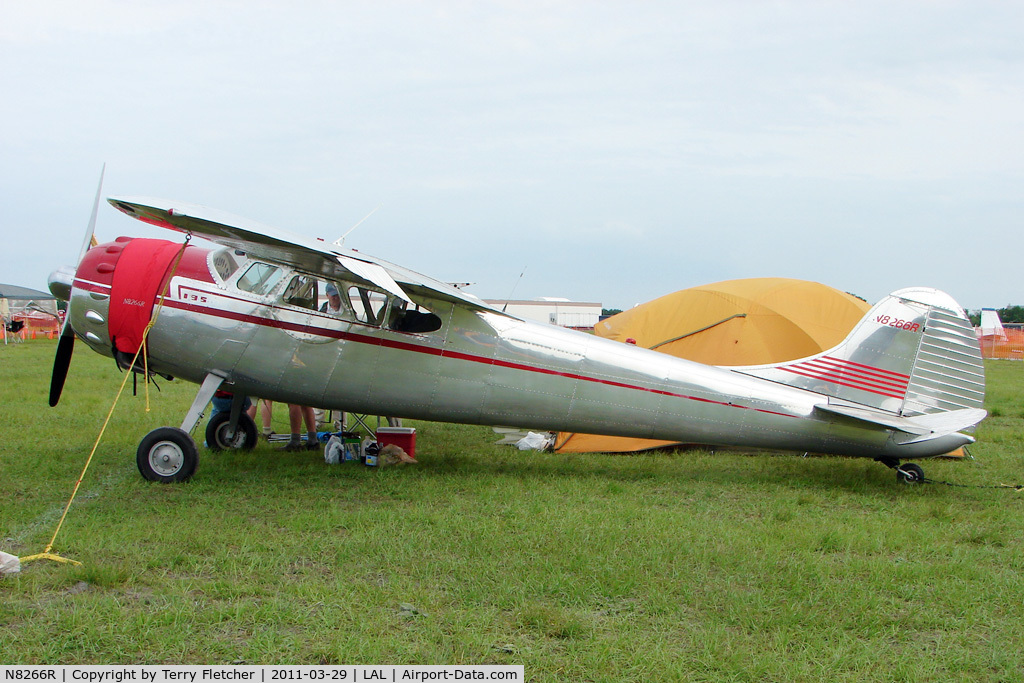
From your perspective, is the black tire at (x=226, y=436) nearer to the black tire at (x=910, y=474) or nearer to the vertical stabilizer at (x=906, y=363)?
the vertical stabilizer at (x=906, y=363)

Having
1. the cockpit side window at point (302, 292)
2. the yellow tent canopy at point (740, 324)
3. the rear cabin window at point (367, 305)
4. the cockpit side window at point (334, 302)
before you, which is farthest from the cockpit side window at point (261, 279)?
the yellow tent canopy at point (740, 324)

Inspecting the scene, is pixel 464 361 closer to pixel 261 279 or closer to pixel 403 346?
pixel 403 346

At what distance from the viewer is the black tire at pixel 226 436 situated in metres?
8.81

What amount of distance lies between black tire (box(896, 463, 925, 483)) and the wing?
426 centimetres

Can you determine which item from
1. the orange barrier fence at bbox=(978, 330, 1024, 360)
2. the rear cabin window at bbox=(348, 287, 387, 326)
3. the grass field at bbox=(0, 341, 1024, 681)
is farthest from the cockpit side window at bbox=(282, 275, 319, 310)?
the orange barrier fence at bbox=(978, 330, 1024, 360)

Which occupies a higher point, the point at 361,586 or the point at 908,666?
the point at 908,666

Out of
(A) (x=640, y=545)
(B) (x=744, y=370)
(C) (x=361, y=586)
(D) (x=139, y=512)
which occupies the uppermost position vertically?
(B) (x=744, y=370)

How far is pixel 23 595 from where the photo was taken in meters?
3.96

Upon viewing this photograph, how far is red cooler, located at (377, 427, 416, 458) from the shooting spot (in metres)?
8.23

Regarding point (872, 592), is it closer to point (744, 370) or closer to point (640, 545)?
point (640, 545)

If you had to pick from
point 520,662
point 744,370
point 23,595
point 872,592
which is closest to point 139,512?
point 23,595

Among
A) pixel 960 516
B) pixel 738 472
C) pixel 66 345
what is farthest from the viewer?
pixel 738 472

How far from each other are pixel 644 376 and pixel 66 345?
19.3 feet

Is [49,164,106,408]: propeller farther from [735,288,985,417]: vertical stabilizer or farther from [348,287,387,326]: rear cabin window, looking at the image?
[735,288,985,417]: vertical stabilizer
